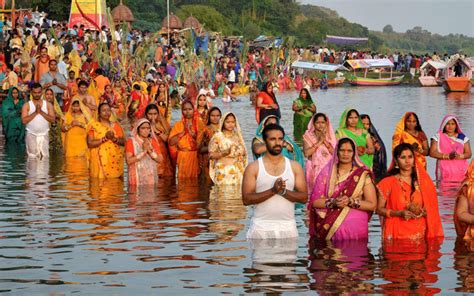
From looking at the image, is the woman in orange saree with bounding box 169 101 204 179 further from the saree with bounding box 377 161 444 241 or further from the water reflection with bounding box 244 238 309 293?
the saree with bounding box 377 161 444 241

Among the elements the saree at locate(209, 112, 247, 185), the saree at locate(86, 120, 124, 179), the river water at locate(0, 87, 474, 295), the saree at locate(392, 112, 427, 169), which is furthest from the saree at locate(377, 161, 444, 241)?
the saree at locate(86, 120, 124, 179)

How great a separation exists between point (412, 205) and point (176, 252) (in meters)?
1.99

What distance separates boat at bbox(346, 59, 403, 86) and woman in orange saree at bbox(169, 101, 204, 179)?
45195 mm

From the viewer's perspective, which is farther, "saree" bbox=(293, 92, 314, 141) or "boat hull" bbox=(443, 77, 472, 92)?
"boat hull" bbox=(443, 77, 472, 92)

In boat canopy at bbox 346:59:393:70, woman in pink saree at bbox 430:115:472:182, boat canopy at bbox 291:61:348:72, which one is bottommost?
woman in pink saree at bbox 430:115:472:182

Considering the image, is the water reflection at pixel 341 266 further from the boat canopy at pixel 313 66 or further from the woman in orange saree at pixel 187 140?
the boat canopy at pixel 313 66

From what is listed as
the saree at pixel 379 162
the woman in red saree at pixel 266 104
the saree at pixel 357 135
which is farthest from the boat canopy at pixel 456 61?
the saree at pixel 357 135

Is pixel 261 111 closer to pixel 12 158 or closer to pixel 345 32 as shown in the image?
pixel 12 158

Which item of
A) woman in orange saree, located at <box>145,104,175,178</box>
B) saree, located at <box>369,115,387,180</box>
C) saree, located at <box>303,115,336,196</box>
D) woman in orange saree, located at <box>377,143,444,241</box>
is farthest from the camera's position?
woman in orange saree, located at <box>145,104,175,178</box>

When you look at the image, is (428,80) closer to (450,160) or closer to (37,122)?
(37,122)

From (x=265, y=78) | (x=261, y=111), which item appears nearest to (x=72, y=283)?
(x=261, y=111)

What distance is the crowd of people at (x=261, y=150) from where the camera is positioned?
10.1 metres

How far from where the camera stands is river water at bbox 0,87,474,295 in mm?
9266

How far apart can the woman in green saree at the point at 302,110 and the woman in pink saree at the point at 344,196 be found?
509 inches
